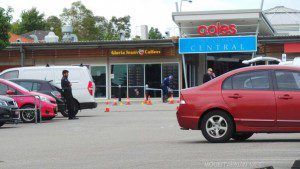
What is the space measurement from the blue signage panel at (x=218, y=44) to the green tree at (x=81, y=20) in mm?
62393

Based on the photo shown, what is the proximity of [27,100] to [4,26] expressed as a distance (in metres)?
24.9

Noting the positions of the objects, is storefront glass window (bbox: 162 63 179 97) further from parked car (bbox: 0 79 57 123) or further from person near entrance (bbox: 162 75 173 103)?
Result: parked car (bbox: 0 79 57 123)

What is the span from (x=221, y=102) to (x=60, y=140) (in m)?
4.19

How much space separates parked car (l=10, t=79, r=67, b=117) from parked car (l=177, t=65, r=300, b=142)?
12.6m

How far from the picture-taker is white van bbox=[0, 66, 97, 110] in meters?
28.9

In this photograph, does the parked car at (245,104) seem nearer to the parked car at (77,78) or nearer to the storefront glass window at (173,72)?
the parked car at (77,78)

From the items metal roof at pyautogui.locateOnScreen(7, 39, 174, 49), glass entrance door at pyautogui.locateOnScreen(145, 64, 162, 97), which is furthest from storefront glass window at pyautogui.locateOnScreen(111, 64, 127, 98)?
metal roof at pyautogui.locateOnScreen(7, 39, 174, 49)

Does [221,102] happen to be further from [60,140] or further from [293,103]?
[60,140]

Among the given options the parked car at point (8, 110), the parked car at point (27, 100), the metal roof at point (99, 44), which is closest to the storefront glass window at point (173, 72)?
the metal roof at point (99, 44)

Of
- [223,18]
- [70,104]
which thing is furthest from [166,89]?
[70,104]

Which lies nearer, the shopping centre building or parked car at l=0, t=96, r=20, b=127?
parked car at l=0, t=96, r=20, b=127

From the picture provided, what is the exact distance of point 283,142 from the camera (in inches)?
590

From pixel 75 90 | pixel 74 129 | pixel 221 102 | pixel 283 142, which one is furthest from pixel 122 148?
pixel 75 90

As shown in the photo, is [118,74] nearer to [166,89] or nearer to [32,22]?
[166,89]
